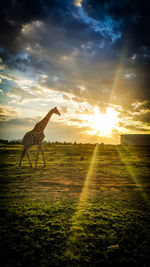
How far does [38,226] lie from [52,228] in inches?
8.5

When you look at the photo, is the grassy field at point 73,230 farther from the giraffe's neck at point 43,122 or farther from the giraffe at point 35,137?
the giraffe's neck at point 43,122

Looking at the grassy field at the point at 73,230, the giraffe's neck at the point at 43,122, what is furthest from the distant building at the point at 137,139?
the grassy field at the point at 73,230

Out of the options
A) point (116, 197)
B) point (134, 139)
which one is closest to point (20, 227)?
point (116, 197)

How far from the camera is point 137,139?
3441 cm

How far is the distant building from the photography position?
33.2 metres

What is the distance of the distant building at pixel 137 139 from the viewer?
33.2 metres

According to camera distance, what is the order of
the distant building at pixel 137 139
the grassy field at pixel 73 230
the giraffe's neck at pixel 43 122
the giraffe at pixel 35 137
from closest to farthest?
the grassy field at pixel 73 230 → the giraffe at pixel 35 137 → the giraffe's neck at pixel 43 122 → the distant building at pixel 137 139

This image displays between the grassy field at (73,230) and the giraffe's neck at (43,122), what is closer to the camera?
the grassy field at (73,230)

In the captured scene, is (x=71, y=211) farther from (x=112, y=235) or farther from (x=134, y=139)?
(x=134, y=139)

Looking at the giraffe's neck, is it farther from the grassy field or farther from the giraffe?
the grassy field

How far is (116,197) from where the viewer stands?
3.51 meters

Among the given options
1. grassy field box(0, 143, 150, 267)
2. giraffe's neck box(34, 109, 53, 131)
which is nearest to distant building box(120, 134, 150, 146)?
giraffe's neck box(34, 109, 53, 131)

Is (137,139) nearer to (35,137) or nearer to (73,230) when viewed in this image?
(35,137)

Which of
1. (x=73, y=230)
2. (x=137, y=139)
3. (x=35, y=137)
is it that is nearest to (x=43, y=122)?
(x=35, y=137)
